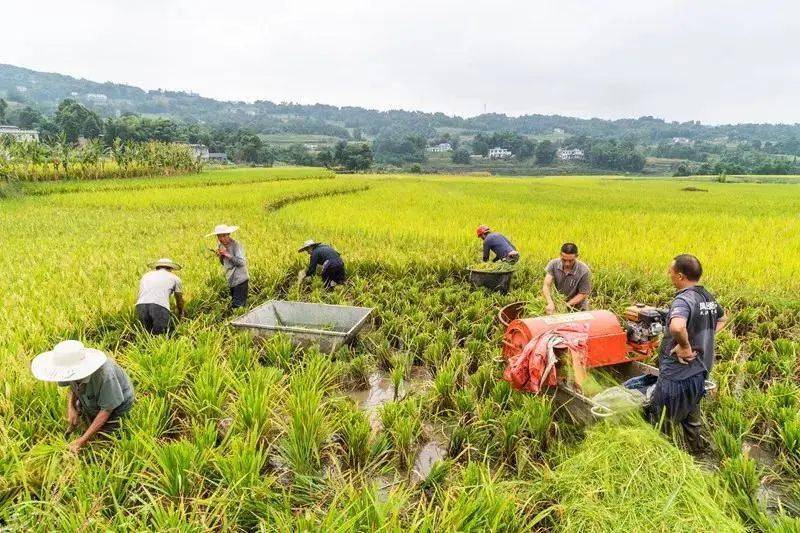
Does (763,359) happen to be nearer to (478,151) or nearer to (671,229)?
(671,229)

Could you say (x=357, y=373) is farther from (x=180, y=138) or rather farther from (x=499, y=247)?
(x=180, y=138)

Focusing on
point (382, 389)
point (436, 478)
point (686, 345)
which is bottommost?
point (382, 389)

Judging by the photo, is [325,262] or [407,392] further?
[325,262]

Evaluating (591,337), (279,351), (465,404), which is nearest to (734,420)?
(591,337)

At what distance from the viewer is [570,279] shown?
4785 mm

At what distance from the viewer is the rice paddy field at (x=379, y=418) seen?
244 cm

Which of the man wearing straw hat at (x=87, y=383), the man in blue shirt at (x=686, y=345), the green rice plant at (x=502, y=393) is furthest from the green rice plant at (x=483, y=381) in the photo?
the man wearing straw hat at (x=87, y=383)

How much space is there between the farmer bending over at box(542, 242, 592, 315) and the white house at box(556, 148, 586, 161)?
277 ft

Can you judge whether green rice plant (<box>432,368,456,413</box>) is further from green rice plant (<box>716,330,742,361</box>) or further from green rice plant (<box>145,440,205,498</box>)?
green rice plant (<box>716,330,742,361</box>)

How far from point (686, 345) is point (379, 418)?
7.35 ft

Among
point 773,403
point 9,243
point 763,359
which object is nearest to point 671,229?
point 763,359

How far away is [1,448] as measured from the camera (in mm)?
2727

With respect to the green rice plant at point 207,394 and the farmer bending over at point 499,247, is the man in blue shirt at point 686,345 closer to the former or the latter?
the green rice plant at point 207,394

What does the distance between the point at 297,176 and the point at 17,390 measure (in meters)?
29.5
